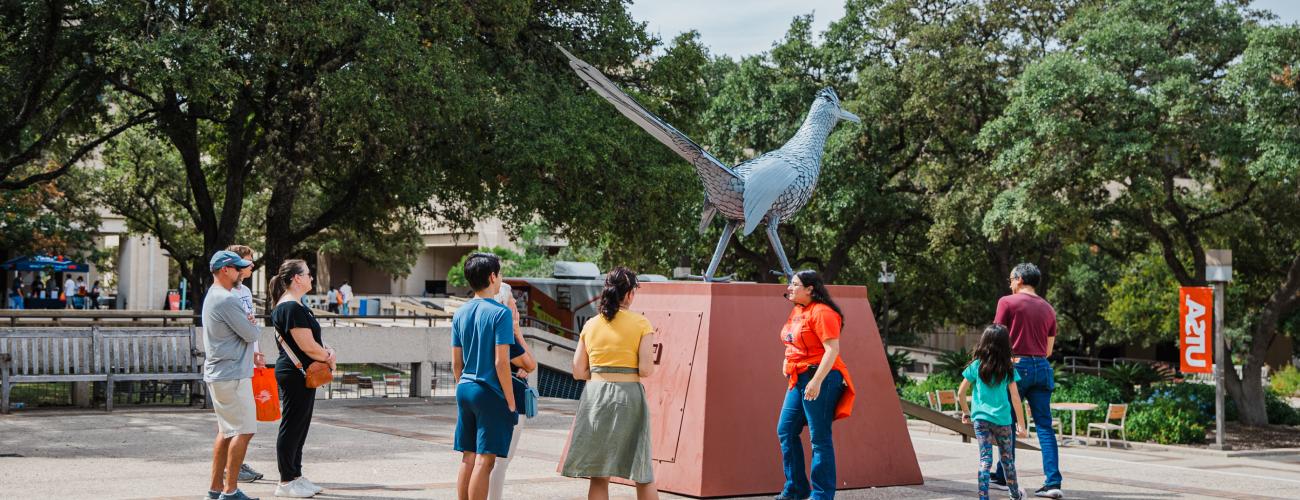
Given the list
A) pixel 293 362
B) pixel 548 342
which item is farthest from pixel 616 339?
pixel 548 342

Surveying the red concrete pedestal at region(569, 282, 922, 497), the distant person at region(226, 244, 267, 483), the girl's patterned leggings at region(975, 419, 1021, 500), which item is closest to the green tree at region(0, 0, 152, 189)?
the distant person at region(226, 244, 267, 483)

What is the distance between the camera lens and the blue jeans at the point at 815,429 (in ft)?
23.0

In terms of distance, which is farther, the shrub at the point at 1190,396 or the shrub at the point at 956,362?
the shrub at the point at 956,362

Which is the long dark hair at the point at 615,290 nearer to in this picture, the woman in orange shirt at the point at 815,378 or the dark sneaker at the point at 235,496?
the woman in orange shirt at the point at 815,378

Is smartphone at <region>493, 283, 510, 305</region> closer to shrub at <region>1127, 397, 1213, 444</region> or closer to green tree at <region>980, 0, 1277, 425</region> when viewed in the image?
shrub at <region>1127, 397, 1213, 444</region>

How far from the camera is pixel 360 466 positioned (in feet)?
29.6

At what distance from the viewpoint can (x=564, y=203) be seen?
777 inches

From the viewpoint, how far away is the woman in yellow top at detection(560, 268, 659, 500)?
20.0ft

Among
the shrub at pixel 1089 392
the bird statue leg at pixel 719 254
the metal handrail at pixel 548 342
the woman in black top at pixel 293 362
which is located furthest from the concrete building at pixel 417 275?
the woman in black top at pixel 293 362

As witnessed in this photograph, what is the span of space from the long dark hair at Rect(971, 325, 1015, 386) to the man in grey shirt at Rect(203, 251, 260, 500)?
471 cm

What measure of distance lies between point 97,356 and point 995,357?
1022 cm

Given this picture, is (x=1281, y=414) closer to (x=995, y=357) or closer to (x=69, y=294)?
(x=995, y=357)

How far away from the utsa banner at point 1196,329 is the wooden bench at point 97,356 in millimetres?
13522

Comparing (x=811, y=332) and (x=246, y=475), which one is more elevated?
(x=811, y=332)
